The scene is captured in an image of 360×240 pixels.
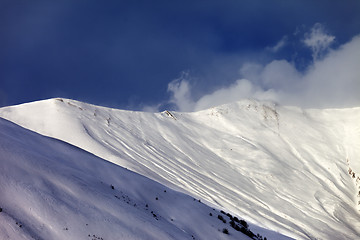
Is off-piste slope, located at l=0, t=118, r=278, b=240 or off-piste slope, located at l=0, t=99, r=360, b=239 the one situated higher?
off-piste slope, located at l=0, t=99, r=360, b=239

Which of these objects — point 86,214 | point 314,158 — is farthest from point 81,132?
point 314,158

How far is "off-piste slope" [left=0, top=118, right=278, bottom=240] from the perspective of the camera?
11312 mm

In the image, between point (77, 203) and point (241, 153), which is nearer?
point (77, 203)

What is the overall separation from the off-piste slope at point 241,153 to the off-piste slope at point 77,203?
20661mm

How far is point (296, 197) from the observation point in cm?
6366

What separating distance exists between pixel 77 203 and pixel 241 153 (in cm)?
6616

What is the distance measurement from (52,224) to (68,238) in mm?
873

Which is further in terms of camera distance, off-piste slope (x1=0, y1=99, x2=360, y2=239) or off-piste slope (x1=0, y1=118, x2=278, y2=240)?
off-piste slope (x1=0, y1=99, x2=360, y2=239)

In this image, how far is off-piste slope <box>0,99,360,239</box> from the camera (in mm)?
48625

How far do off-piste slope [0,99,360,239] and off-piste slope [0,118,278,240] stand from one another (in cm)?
2066

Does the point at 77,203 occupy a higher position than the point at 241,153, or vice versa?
the point at 241,153

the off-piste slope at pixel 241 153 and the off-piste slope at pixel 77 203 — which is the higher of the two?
the off-piste slope at pixel 241 153

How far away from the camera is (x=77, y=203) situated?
13.3 metres

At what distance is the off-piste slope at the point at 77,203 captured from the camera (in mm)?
11312
